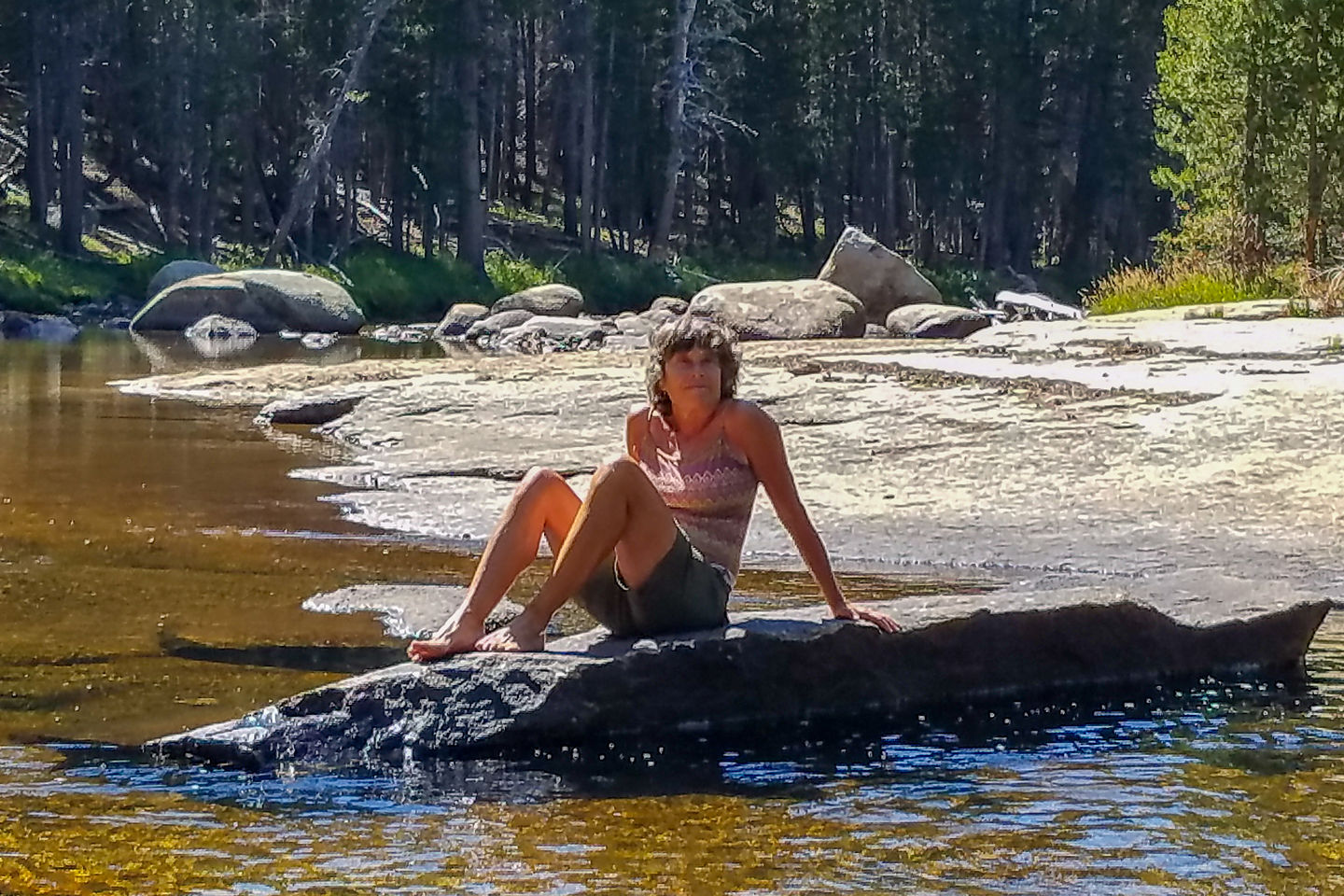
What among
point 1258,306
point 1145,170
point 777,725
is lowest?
point 777,725

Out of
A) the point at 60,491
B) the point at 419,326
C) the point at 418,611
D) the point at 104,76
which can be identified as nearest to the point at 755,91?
the point at 104,76

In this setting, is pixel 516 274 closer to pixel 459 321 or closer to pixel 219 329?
pixel 459 321

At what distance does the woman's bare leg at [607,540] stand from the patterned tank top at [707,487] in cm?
23

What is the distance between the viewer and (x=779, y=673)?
20.1 feet

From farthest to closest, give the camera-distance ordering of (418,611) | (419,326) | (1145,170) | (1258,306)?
(1145,170) < (419,326) < (1258,306) < (418,611)

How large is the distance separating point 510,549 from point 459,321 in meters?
26.9

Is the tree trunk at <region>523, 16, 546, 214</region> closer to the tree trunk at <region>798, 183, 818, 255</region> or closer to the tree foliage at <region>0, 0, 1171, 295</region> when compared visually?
the tree foliage at <region>0, 0, 1171, 295</region>

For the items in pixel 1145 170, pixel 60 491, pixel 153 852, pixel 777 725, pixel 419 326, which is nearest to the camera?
pixel 153 852

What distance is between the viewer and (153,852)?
4.51 m

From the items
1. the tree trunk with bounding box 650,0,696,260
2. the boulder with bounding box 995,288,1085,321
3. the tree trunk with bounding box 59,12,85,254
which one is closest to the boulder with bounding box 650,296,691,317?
the boulder with bounding box 995,288,1085,321

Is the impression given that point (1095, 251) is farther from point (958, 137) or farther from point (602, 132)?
point (602, 132)

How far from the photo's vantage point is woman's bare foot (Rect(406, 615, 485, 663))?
571 cm

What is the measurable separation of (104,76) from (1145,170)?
28786 millimetres

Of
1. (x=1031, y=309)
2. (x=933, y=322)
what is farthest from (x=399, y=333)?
(x=1031, y=309)
